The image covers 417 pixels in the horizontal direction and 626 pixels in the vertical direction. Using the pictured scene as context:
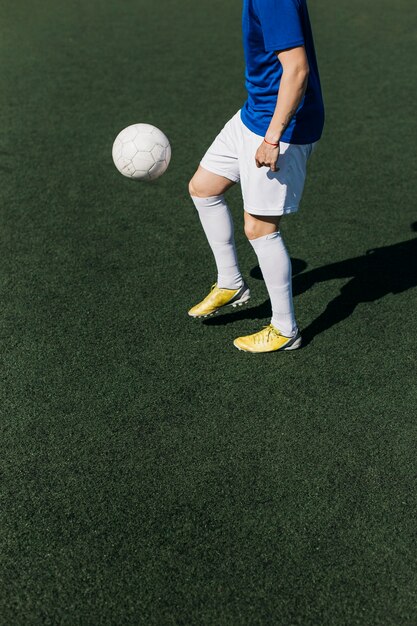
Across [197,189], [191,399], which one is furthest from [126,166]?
[191,399]

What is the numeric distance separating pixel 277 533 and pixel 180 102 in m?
5.55

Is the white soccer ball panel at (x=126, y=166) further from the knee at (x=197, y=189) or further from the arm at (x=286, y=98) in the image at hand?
the arm at (x=286, y=98)

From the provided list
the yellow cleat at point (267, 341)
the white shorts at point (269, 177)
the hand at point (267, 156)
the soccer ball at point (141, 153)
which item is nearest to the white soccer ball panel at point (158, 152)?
the soccer ball at point (141, 153)

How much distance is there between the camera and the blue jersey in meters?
3.12

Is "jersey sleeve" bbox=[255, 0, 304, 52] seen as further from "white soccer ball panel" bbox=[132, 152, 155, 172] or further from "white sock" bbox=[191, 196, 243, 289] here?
"white soccer ball panel" bbox=[132, 152, 155, 172]

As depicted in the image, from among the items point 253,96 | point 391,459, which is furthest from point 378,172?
point 391,459


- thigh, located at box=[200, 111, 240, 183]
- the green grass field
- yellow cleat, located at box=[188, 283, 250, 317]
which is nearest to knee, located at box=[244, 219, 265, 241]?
thigh, located at box=[200, 111, 240, 183]

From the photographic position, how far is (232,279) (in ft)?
14.3

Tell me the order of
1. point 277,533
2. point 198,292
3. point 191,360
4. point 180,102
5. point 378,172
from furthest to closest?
point 180,102 < point 378,172 < point 198,292 < point 191,360 < point 277,533

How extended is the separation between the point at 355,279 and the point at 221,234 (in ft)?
3.48

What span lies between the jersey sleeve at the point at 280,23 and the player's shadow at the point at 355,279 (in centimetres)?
169

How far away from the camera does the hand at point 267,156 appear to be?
11.2ft

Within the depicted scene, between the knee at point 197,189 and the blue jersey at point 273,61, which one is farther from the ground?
the blue jersey at point 273,61

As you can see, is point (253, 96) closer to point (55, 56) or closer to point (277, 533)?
point (277, 533)
